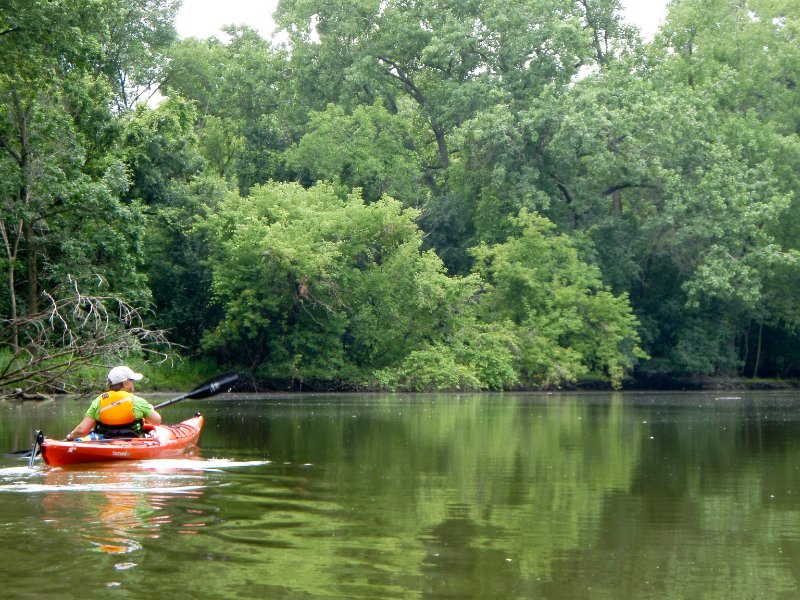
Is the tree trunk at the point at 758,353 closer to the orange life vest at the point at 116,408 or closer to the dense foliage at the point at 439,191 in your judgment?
the dense foliage at the point at 439,191

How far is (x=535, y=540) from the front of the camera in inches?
363

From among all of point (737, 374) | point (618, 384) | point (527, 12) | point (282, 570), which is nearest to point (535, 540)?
point (282, 570)

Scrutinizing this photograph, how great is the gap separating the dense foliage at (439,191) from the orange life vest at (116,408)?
15570 millimetres

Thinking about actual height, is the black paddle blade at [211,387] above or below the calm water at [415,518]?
above

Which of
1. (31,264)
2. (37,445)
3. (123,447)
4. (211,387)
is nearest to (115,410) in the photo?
(123,447)

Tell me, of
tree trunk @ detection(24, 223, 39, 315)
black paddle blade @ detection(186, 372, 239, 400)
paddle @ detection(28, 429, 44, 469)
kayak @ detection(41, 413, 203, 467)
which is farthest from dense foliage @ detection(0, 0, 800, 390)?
paddle @ detection(28, 429, 44, 469)

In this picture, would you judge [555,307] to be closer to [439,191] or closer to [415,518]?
[439,191]

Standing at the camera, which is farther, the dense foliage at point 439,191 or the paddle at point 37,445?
the dense foliage at point 439,191

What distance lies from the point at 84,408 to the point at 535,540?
67.3ft

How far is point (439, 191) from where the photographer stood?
5200 centimetres

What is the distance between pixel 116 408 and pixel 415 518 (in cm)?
628

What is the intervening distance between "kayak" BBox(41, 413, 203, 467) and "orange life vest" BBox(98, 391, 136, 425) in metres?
0.32

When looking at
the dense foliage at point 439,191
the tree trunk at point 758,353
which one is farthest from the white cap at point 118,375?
the tree trunk at point 758,353

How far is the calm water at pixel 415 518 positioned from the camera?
300 inches
